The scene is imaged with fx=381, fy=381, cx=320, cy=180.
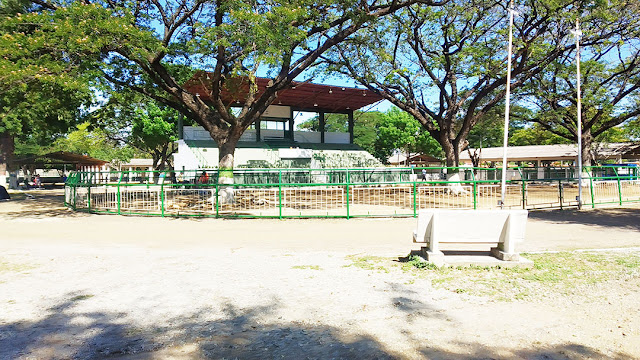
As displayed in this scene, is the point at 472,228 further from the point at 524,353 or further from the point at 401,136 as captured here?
the point at 401,136

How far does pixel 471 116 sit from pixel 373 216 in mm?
12458

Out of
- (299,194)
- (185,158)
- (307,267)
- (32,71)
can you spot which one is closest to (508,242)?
(307,267)

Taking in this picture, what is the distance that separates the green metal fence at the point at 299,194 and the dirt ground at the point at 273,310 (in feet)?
15.5

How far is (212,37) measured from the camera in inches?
505

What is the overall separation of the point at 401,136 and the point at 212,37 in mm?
38768

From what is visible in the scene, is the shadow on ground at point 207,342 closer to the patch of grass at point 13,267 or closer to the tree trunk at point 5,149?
the patch of grass at point 13,267

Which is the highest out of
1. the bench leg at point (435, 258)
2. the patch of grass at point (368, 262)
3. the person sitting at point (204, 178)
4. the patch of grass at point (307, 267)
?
the person sitting at point (204, 178)

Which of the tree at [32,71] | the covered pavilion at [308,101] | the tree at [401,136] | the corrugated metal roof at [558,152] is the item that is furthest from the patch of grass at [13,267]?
the tree at [401,136]

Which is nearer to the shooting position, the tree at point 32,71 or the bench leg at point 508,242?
the bench leg at point 508,242

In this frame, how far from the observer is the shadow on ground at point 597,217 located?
1068 centimetres

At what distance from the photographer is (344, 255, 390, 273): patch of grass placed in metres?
5.89

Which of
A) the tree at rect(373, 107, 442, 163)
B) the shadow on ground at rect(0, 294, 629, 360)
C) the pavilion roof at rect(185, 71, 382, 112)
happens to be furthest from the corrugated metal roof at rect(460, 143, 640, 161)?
the shadow on ground at rect(0, 294, 629, 360)

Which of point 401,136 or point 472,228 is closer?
point 472,228

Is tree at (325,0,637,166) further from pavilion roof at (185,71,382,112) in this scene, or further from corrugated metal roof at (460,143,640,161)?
corrugated metal roof at (460,143,640,161)
